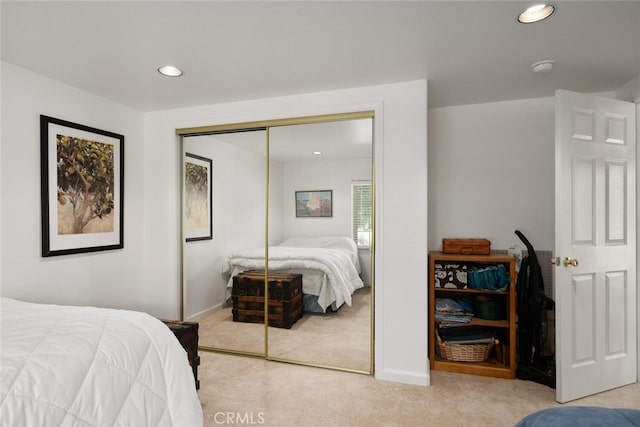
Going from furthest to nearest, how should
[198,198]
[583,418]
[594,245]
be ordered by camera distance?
[198,198]
[594,245]
[583,418]

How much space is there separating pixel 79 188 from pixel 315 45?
219cm

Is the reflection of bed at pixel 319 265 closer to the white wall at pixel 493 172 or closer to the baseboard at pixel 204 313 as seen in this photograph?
the baseboard at pixel 204 313

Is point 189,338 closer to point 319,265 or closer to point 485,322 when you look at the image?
point 319,265

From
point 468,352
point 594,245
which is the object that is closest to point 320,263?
point 468,352

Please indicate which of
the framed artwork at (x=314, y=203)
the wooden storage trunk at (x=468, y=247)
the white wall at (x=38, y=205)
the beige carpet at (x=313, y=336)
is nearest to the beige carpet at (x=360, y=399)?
the beige carpet at (x=313, y=336)

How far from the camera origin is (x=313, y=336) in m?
3.10

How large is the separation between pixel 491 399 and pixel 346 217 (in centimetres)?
172

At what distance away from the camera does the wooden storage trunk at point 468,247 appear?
2.93 meters

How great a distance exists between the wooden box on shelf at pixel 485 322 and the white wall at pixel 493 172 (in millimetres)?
491

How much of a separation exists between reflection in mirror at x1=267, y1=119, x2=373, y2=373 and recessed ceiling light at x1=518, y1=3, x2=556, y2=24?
126 cm

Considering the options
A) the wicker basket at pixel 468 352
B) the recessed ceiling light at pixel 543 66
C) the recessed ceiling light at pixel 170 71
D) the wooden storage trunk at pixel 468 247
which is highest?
the recessed ceiling light at pixel 170 71

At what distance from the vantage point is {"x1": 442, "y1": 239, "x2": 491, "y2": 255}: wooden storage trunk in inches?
115

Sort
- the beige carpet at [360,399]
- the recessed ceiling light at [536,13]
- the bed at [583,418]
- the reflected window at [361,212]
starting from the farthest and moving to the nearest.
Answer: the reflected window at [361,212] → the beige carpet at [360,399] → the recessed ceiling light at [536,13] → the bed at [583,418]

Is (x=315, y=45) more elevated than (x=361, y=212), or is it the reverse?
(x=315, y=45)
